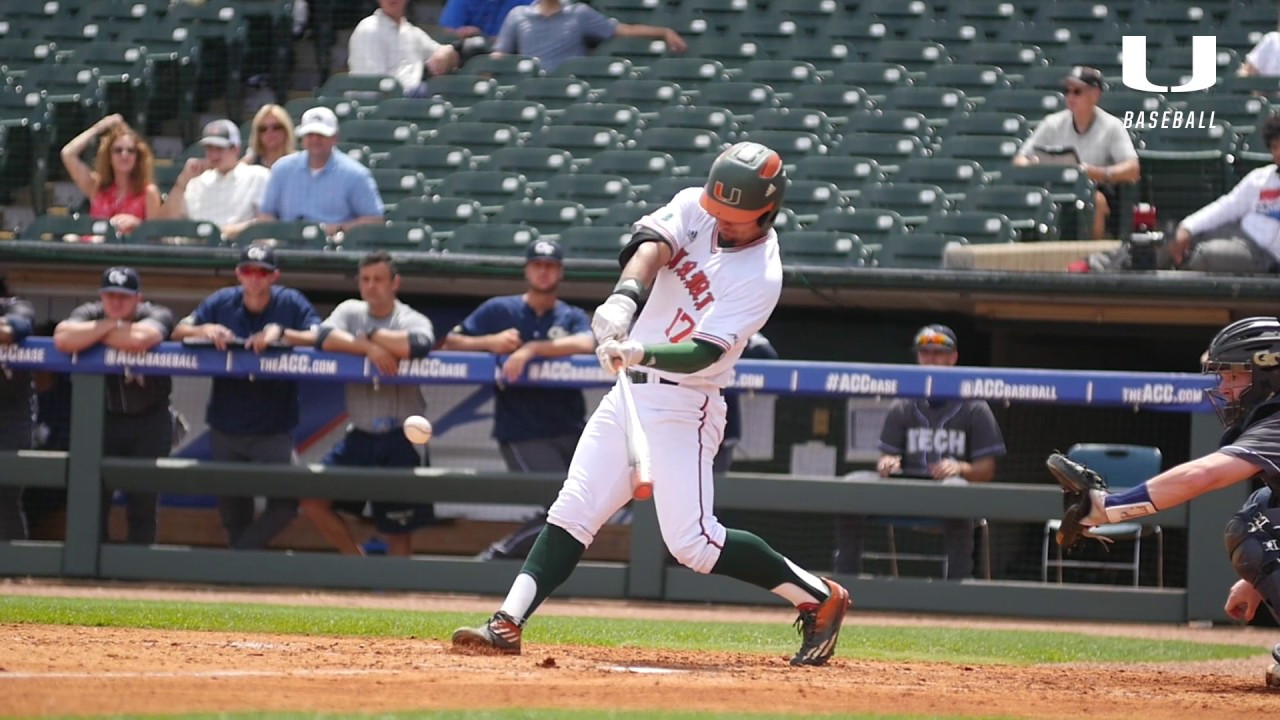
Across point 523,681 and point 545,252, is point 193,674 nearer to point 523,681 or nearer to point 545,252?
point 523,681

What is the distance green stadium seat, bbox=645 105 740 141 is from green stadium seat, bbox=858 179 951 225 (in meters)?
1.22

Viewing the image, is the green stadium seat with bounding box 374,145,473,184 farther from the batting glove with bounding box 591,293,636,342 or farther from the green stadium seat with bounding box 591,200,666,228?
the batting glove with bounding box 591,293,636,342

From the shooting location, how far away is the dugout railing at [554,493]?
317 inches

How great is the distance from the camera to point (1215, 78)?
36.9ft

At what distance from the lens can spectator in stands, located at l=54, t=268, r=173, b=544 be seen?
845 centimetres

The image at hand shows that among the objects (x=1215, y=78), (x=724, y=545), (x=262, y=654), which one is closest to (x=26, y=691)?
(x=262, y=654)

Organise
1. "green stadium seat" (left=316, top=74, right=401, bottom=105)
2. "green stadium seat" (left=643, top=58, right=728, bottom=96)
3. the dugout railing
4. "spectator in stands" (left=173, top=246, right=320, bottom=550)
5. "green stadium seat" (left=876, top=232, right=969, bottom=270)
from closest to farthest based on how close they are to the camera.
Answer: the dugout railing
"spectator in stands" (left=173, top=246, right=320, bottom=550)
"green stadium seat" (left=876, top=232, right=969, bottom=270)
"green stadium seat" (left=643, top=58, right=728, bottom=96)
"green stadium seat" (left=316, top=74, right=401, bottom=105)

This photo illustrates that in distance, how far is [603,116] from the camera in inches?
445

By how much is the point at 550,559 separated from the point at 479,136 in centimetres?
657

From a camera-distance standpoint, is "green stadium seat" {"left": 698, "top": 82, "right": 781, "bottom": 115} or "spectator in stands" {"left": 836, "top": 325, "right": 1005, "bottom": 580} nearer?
"spectator in stands" {"left": 836, "top": 325, "right": 1005, "bottom": 580}

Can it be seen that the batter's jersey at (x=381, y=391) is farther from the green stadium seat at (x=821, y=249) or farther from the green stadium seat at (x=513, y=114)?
the green stadium seat at (x=513, y=114)

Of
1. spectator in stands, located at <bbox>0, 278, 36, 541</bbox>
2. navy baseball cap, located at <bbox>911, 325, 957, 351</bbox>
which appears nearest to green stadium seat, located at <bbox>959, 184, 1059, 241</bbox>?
navy baseball cap, located at <bbox>911, 325, 957, 351</bbox>

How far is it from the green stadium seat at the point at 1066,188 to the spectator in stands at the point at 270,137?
445 centimetres

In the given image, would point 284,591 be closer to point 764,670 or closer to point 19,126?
point 764,670
